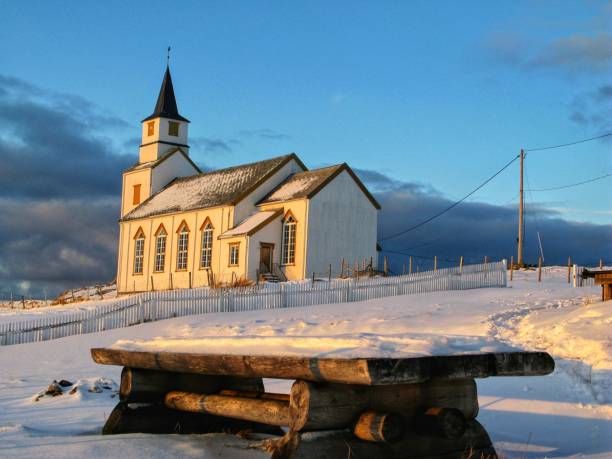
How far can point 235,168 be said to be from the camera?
4175cm

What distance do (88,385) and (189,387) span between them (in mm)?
2633

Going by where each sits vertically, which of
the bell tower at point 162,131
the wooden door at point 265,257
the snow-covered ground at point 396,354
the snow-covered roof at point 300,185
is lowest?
the snow-covered ground at point 396,354

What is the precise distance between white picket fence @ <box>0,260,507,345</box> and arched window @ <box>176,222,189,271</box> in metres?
13.9

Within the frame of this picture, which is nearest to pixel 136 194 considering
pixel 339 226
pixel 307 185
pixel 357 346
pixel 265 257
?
pixel 265 257

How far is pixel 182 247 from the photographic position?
131 feet

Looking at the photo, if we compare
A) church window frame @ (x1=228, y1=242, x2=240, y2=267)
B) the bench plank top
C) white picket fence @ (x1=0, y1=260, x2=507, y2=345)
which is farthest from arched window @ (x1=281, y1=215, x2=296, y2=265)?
the bench plank top

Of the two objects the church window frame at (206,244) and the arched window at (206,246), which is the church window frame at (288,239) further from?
the arched window at (206,246)

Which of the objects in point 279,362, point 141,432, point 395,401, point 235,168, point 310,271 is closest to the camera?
point 279,362

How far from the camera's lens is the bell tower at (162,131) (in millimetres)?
46906

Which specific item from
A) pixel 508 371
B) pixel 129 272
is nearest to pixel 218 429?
pixel 508 371

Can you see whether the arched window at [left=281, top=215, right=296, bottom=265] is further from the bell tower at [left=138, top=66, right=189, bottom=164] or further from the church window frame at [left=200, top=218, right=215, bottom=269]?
the bell tower at [left=138, top=66, right=189, bottom=164]

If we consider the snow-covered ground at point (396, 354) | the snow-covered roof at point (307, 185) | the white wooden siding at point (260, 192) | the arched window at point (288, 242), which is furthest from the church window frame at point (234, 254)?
the snow-covered ground at point (396, 354)

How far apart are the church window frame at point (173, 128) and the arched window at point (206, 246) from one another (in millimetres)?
Answer: 11403

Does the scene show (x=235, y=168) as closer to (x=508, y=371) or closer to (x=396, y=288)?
(x=396, y=288)
